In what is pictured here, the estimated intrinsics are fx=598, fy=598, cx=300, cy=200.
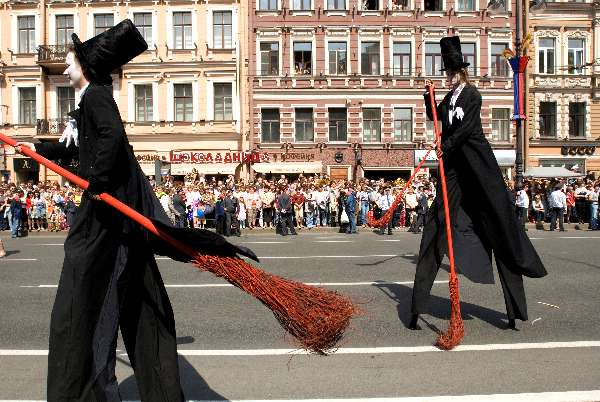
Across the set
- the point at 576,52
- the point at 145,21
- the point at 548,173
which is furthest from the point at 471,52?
the point at 145,21

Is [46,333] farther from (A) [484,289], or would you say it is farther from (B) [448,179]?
(A) [484,289]

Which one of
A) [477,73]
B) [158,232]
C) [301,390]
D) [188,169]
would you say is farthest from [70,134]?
[477,73]

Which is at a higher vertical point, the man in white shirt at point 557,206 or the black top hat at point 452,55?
the black top hat at point 452,55

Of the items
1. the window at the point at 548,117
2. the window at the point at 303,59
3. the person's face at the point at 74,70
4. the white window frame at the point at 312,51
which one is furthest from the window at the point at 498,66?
the person's face at the point at 74,70

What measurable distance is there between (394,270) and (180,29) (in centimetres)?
2906

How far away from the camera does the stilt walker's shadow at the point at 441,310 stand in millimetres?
6339

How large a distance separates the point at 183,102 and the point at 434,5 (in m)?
16.0

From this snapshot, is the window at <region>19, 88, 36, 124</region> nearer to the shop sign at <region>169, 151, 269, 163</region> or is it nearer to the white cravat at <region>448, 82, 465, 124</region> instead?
the shop sign at <region>169, 151, 269, 163</region>

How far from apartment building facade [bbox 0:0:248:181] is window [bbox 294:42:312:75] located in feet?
10.6

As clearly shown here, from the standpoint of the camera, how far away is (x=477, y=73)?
35.7 metres

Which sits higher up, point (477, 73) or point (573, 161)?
point (477, 73)

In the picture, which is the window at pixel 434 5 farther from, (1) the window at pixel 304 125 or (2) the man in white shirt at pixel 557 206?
(2) the man in white shirt at pixel 557 206

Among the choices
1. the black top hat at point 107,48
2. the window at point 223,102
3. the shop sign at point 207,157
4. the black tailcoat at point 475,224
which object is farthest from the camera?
the window at point 223,102

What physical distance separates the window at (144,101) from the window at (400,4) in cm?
1522
